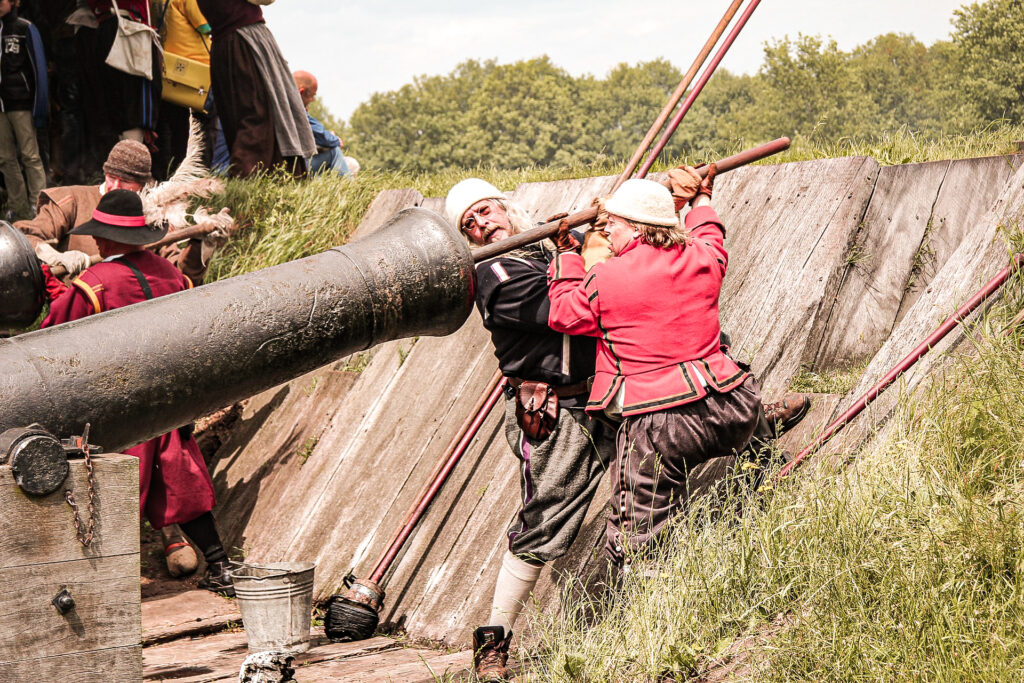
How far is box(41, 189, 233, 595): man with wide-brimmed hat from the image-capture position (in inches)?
201

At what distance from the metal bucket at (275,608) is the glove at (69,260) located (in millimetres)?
2170

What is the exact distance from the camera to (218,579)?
229 inches

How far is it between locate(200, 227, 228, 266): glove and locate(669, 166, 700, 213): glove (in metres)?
3.37

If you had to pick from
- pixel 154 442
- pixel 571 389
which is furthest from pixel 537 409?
pixel 154 442

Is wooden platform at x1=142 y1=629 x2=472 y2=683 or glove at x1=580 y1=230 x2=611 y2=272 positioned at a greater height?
glove at x1=580 y1=230 x2=611 y2=272

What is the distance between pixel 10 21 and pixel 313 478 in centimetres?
487

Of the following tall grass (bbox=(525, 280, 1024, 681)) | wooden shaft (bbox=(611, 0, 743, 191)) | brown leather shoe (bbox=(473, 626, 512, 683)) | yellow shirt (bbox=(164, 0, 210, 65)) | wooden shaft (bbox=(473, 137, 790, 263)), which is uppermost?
yellow shirt (bbox=(164, 0, 210, 65))

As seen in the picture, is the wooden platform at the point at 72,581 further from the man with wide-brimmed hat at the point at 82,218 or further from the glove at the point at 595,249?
the man with wide-brimmed hat at the point at 82,218

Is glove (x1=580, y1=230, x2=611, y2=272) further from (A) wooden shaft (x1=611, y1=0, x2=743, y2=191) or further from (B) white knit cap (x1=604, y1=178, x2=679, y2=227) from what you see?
(A) wooden shaft (x1=611, y1=0, x2=743, y2=191)

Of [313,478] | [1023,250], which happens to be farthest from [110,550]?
[313,478]

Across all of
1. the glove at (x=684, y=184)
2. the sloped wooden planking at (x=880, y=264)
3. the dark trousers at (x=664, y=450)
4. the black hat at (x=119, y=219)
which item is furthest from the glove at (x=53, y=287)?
the sloped wooden planking at (x=880, y=264)

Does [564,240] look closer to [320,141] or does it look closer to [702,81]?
[702,81]

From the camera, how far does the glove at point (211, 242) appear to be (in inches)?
253

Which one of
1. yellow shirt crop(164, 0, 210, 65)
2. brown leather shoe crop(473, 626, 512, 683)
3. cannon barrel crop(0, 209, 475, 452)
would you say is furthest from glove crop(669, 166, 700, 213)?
yellow shirt crop(164, 0, 210, 65)
